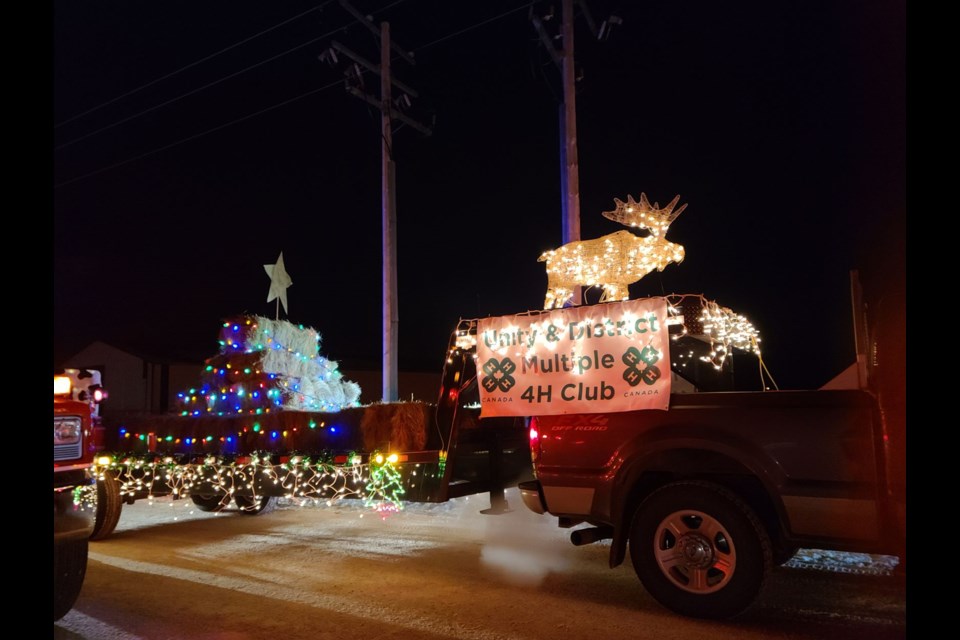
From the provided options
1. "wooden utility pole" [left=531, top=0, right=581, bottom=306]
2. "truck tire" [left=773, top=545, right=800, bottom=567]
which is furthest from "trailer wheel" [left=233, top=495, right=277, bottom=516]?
"truck tire" [left=773, top=545, right=800, bottom=567]

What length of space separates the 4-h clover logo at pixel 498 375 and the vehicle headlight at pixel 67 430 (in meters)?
3.40

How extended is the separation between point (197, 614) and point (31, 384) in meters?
2.70

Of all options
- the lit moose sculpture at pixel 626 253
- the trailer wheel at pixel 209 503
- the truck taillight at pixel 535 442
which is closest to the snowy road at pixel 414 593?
A: the truck taillight at pixel 535 442

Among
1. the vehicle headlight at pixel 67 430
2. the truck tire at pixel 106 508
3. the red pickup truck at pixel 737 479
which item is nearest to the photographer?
the red pickup truck at pixel 737 479

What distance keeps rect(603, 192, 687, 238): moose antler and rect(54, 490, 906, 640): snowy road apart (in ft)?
12.0

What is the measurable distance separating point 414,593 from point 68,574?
2.55 m

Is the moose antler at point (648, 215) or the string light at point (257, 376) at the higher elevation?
the moose antler at point (648, 215)

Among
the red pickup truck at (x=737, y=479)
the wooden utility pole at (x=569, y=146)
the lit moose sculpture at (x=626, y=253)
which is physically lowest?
the red pickup truck at (x=737, y=479)

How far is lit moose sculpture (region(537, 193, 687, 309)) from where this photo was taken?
305 inches

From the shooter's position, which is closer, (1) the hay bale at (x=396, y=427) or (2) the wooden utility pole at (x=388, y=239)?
(1) the hay bale at (x=396, y=427)

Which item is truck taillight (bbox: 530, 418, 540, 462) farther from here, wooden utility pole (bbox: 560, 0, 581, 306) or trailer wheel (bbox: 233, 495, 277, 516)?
trailer wheel (bbox: 233, 495, 277, 516)

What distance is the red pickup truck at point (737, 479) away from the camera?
4254 mm

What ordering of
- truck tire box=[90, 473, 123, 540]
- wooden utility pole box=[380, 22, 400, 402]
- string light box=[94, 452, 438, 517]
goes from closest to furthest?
1. string light box=[94, 452, 438, 517]
2. truck tire box=[90, 473, 123, 540]
3. wooden utility pole box=[380, 22, 400, 402]

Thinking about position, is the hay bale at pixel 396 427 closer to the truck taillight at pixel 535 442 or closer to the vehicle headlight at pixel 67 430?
the truck taillight at pixel 535 442
